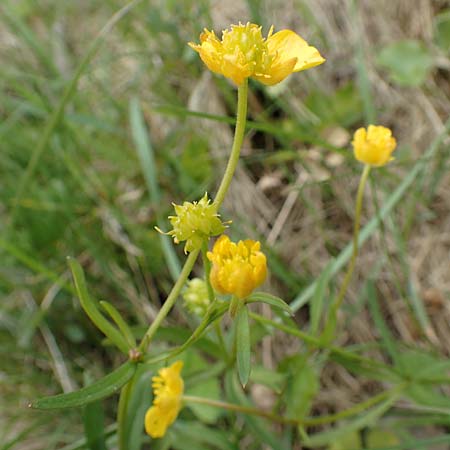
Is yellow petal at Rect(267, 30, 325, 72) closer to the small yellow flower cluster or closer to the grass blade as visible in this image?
the small yellow flower cluster


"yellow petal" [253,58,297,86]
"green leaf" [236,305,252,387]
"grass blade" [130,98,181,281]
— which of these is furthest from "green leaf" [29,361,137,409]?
"grass blade" [130,98,181,281]

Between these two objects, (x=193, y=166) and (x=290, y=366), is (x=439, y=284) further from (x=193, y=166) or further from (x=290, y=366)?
(x=193, y=166)

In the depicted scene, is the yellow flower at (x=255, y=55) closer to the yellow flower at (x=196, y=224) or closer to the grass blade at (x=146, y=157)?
the yellow flower at (x=196, y=224)

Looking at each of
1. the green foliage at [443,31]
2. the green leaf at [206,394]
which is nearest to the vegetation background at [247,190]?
the green foliage at [443,31]

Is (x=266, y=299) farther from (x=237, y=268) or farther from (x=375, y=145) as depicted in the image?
(x=375, y=145)

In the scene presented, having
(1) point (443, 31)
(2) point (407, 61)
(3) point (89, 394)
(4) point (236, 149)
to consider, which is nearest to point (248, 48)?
(4) point (236, 149)

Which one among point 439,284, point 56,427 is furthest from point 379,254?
point 56,427

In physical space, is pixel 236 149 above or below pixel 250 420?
above
